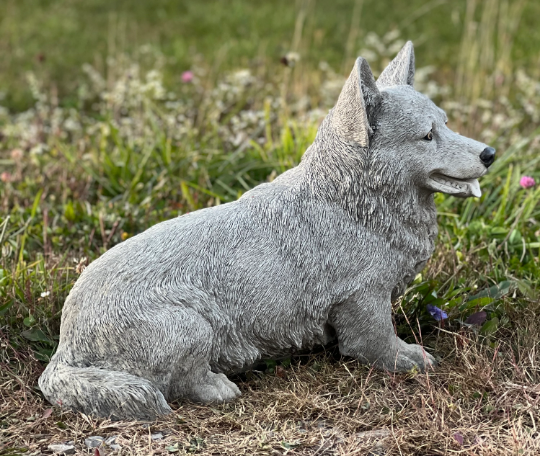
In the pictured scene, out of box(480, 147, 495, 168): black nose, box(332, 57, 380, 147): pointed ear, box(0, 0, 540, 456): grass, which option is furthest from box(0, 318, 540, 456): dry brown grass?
box(332, 57, 380, 147): pointed ear

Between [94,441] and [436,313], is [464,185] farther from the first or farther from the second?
[94,441]

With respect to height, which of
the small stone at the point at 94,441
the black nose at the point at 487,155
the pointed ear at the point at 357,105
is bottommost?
the small stone at the point at 94,441

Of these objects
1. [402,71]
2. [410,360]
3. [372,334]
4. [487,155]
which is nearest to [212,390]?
[372,334]

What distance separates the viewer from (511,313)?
3.53 metres

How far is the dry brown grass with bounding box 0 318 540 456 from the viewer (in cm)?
267

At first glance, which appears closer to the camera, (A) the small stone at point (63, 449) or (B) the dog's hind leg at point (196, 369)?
(A) the small stone at point (63, 449)

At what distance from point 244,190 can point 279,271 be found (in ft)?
7.14

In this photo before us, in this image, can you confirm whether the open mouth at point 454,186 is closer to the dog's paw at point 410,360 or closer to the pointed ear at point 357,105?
the pointed ear at point 357,105

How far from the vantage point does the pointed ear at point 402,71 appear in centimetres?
317

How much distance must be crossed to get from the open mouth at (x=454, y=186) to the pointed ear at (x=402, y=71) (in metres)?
0.51

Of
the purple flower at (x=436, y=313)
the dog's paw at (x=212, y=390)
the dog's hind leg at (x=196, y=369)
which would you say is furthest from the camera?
the purple flower at (x=436, y=313)

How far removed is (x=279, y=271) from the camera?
2.94m

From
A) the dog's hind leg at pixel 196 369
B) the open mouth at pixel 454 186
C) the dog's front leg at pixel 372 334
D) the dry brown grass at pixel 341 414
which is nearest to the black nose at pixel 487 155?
the open mouth at pixel 454 186

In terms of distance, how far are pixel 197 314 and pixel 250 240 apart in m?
0.38
